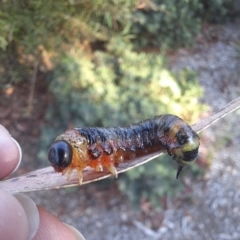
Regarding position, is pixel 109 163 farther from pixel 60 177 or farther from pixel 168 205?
pixel 168 205

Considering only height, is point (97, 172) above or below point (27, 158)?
above

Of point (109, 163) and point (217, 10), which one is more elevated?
point (109, 163)

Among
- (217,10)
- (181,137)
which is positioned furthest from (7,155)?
(217,10)

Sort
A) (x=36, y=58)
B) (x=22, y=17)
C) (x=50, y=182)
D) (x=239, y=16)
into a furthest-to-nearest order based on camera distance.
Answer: (x=239, y=16) → (x=36, y=58) → (x=22, y=17) → (x=50, y=182)

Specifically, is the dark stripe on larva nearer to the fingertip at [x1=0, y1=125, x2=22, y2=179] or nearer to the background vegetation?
the fingertip at [x1=0, y1=125, x2=22, y2=179]

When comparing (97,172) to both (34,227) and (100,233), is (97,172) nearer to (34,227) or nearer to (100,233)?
(34,227)

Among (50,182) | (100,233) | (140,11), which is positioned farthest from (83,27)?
(50,182)
